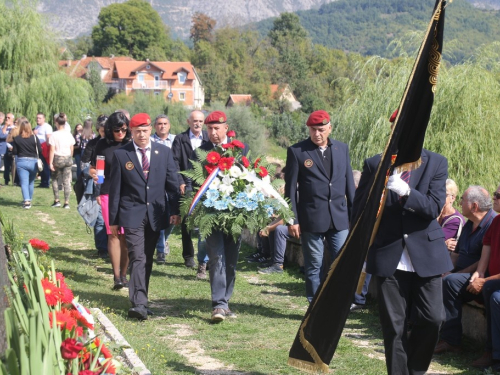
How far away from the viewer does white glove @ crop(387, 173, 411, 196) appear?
523 cm

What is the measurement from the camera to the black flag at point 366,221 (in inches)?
188

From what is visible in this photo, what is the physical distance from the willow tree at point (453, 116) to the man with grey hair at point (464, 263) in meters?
6.91

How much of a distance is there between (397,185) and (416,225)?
465mm

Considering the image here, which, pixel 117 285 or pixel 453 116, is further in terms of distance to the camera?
pixel 453 116

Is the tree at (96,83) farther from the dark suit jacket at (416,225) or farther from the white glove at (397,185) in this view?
the white glove at (397,185)

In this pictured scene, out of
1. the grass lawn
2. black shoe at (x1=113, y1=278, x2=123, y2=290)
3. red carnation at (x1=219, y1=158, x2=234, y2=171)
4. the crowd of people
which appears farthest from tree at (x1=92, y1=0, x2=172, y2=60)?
red carnation at (x1=219, y1=158, x2=234, y2=171)

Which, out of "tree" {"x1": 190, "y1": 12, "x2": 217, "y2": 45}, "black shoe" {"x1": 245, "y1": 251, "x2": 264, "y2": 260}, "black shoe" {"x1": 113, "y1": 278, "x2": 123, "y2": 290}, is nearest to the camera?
"black shoe" {"x1": 113, "y1": 278, "x2": 123, "y2": 290}

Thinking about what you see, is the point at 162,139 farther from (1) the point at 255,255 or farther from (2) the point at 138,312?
(2) the point at 138,312

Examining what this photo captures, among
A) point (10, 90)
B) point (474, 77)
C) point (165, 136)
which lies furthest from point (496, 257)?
point (10, 90)

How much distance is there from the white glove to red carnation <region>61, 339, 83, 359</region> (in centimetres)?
247

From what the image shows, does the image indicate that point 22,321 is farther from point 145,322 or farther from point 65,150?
point 65,150

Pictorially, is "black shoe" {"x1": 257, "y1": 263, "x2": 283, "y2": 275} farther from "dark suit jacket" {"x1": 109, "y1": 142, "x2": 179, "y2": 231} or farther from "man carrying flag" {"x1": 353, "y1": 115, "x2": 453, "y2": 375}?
"man carrying flag" {"x1": 353, "y1": 115, "x2": 453, "y2": 375}

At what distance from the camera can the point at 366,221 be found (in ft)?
16.3

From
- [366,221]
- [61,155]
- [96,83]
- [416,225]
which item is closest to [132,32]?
[96,83]
